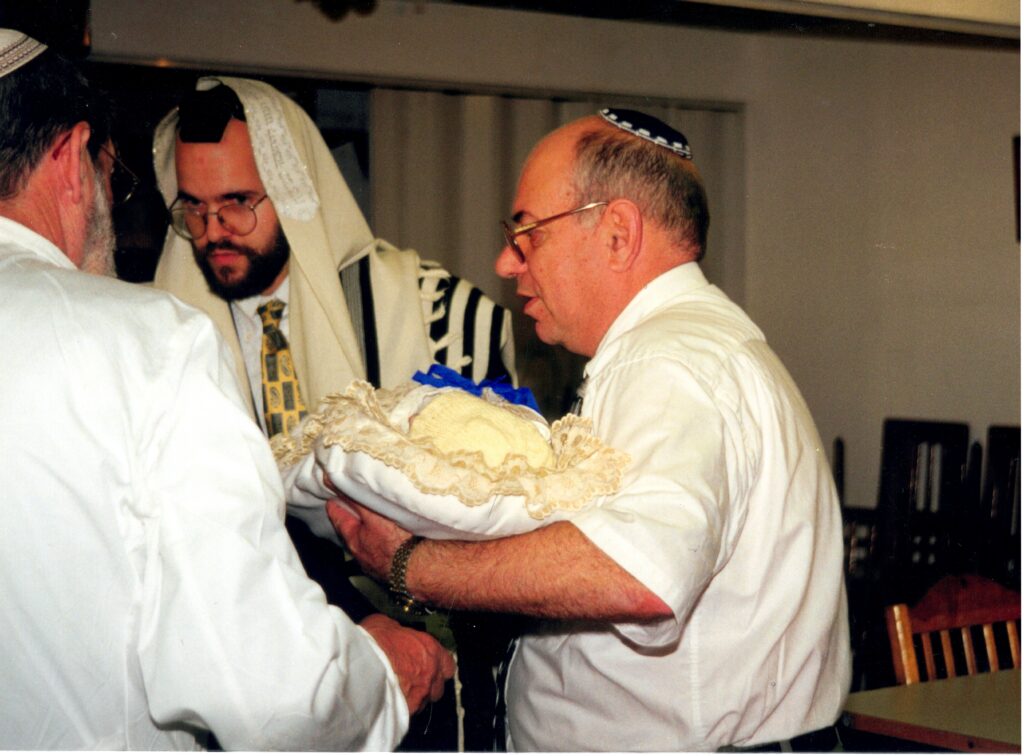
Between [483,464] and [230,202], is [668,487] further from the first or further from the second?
[230,202]

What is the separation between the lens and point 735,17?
17.6 feet

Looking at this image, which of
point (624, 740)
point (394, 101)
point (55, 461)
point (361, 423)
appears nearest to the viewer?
point (55, 461)

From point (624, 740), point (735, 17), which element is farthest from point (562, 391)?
point (624, 740)

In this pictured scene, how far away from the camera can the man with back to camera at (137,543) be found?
1.18 meters

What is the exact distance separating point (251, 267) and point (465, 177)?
2.81m

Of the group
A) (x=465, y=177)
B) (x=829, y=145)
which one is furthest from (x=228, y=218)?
(x=829, y=145)

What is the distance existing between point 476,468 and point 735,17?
4.53 meters

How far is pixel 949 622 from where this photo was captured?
2541 millimetres

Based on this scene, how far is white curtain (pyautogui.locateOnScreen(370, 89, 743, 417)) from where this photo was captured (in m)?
5.14

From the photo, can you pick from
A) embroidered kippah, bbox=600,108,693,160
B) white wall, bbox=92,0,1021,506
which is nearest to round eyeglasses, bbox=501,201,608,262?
embroidered kippah, bbox=600,108,693,160

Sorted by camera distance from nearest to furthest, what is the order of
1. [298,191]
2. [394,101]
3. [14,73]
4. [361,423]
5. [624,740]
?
[14,73], [361,423], [624,740], [298,191], [394,101]

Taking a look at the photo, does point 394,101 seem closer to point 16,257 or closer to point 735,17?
point 735,17

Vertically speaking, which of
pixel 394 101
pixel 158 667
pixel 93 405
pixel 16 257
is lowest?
pixel 158 667

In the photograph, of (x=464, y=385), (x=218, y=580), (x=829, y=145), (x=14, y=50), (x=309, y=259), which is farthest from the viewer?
(x=829, y=145)
